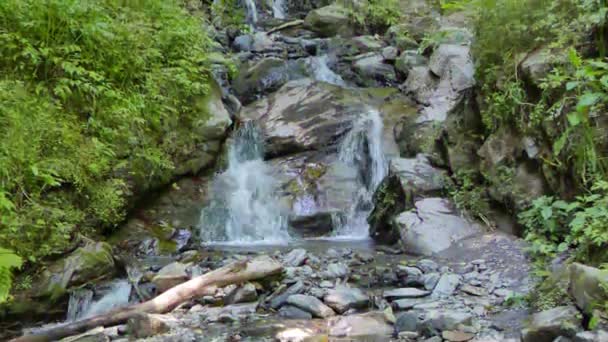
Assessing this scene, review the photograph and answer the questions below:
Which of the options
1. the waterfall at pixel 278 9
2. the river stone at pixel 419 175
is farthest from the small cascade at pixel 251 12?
the river stone at pixel 419 175

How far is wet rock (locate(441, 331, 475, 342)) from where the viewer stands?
159 inches

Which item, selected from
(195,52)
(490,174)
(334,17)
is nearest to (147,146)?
(195,52)

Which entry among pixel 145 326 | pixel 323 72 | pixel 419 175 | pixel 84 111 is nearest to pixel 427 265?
pixel 419 175

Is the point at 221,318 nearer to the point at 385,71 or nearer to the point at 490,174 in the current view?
the point at 490,174

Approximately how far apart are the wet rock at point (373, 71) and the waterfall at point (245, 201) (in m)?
3.45

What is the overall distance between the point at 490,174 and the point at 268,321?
3874 millimetres

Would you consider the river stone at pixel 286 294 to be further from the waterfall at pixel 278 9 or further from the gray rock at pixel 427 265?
the waterfall at pixel 278 9

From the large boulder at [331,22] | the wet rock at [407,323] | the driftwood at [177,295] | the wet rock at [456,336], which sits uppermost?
the large boulder at [331,22]

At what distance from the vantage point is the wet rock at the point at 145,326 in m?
4.42

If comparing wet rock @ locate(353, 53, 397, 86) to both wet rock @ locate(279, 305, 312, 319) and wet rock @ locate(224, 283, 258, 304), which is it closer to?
wet rock @ locate(224, 283, 258, 304)

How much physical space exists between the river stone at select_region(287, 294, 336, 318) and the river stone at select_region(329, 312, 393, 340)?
19 centimetres

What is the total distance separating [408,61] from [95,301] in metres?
9.00

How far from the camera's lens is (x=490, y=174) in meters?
7.05

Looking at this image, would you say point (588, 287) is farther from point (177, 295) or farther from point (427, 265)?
point (177, 295)
